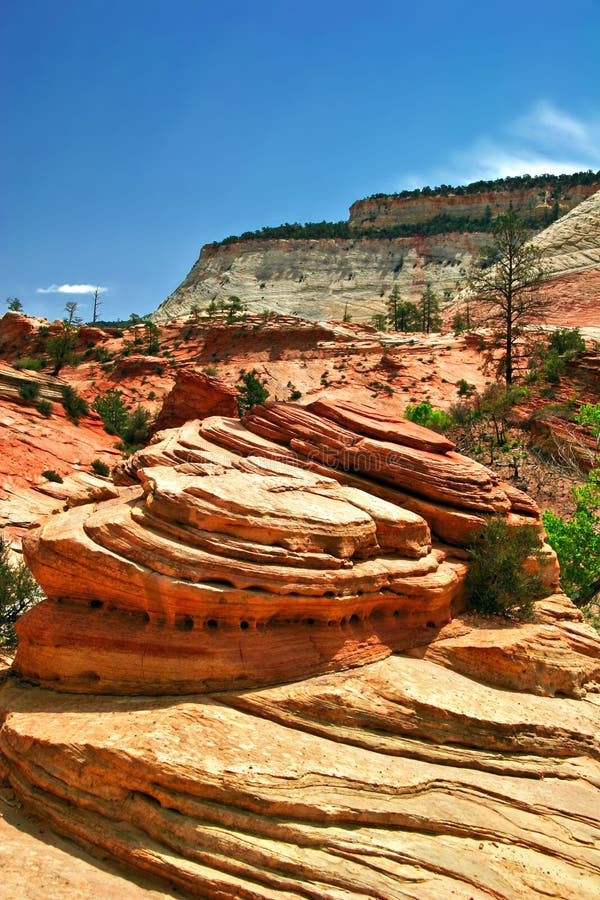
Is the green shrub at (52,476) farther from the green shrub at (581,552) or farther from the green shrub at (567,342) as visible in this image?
the green shrub at (567,342)

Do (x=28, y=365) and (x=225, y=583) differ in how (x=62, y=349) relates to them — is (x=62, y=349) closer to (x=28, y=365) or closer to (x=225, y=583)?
(x=28, y=365)

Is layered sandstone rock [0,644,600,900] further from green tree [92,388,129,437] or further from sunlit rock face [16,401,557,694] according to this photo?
green tree [92,388,129,437]

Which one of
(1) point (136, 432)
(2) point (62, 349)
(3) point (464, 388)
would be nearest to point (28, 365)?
(2) point (62, 349)

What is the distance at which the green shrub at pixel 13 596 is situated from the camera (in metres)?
14.9

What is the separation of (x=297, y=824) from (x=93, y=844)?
2.74m

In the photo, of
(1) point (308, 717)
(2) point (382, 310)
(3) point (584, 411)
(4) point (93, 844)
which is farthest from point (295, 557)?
(2) point (382, 310)

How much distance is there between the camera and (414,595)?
37.9 feet

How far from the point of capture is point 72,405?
119 feet

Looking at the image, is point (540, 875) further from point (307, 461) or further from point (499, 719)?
point (307, 461)

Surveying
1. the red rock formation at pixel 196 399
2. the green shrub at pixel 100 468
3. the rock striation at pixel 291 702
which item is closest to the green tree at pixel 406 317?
the red rock formation at pixel 196 399

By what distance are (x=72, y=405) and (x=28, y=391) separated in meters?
2.66

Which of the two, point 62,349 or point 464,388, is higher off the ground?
point 62,349

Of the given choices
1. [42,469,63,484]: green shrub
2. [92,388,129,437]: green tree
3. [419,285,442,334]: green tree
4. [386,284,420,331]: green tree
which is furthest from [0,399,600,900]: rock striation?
[386,284,420,331]: green tree

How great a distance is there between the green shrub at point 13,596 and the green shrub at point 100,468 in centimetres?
1382
